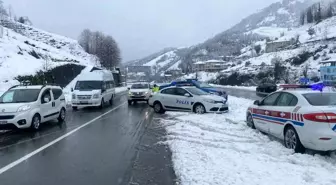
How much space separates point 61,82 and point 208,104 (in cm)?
3762

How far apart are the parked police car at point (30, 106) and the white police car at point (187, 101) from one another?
17.5 ft

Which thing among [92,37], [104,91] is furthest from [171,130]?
[92,37]

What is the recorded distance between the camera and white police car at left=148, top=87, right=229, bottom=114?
50.6ft

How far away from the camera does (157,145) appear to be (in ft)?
28.3

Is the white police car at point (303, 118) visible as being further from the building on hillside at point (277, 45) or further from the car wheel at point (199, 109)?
the building on hillside at point (277, 45)

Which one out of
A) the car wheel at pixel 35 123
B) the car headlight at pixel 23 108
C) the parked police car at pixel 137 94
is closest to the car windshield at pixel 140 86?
the parked police car at pixel 137 94

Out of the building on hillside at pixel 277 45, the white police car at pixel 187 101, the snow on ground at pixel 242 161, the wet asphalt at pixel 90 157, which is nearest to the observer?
the snow on ground at pixel 242 161

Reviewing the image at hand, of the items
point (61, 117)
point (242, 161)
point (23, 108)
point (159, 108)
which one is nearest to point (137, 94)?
point (159, 108)

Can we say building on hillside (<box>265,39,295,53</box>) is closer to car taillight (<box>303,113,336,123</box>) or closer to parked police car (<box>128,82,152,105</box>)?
parked police car (<box>128,82,152,105</box>)

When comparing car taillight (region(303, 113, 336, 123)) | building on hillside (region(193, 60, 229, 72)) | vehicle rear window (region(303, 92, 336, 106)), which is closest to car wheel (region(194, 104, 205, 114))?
vehicle rear window (region(303, 92, 336, 106))

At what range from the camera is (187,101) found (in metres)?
16.1

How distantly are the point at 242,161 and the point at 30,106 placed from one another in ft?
26.0

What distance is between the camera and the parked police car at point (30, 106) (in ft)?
34.4

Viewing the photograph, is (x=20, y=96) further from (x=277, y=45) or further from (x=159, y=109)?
(x=277, y=45)
